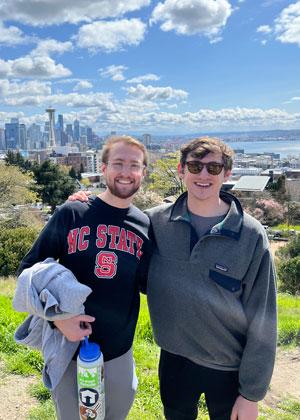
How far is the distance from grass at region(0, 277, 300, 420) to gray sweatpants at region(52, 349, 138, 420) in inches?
29.6

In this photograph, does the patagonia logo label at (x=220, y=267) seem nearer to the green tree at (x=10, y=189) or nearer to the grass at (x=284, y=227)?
the green tree at (x=10, y=189)

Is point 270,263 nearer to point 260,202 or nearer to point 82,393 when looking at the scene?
point 82,393

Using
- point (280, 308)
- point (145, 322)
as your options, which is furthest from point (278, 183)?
point (145, 322)

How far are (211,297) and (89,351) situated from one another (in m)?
0.69

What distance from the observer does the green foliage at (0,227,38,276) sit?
35.3 ft

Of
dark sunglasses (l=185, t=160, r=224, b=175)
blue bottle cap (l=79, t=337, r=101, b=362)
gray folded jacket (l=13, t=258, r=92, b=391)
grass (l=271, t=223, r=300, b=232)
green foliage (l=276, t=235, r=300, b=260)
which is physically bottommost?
grass (l=271, t=223, r=300, b=232)

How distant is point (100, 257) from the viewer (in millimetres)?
2045

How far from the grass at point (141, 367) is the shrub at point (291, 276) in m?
5.83

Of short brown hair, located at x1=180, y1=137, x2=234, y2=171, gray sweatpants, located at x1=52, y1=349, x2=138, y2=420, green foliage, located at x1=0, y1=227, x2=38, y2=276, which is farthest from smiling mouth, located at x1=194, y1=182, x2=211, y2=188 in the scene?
green foliage, located at x1=0, y1=227, x2=38, y2=276

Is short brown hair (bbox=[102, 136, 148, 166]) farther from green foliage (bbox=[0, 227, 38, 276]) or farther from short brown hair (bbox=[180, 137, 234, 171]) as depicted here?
green foliage (bbox=[0, 227, 38, 276])

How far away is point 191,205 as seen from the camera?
2197 millimetres

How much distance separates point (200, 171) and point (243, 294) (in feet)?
2.37

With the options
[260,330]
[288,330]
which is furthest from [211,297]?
[288,330]

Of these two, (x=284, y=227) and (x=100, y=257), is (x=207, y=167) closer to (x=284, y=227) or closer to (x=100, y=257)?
(x=100, y=257)
